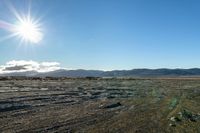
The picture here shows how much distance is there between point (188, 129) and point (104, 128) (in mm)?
4925

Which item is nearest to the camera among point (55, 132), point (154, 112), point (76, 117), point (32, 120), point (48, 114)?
point (55, 132)

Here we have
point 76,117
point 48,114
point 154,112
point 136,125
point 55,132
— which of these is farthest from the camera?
point 154,112

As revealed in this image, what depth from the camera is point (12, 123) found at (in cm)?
2292

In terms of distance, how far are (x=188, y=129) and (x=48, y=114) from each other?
1105cm

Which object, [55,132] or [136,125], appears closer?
[55,132]

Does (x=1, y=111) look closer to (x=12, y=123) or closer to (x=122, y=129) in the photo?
(x=12, y=123)

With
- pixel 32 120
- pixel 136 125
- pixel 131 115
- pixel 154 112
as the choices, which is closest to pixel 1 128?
pixel 32 120

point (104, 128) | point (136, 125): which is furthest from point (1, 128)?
point (136, 125)

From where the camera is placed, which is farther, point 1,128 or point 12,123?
point 12,123

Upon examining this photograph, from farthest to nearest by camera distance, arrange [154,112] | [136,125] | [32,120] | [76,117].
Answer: [154,112] → [76,117] → [32,120] → [136,125]

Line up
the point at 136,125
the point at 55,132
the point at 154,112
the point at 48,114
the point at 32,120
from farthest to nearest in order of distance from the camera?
the point at 154,112 < the point at 48,114 < the point at 32,120 < the point at 136,125 < the point at 55,132

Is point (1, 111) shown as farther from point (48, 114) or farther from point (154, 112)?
point (154, 112)

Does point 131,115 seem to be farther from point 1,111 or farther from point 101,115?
point 1,111

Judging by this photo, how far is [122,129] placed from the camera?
21.2 metres
